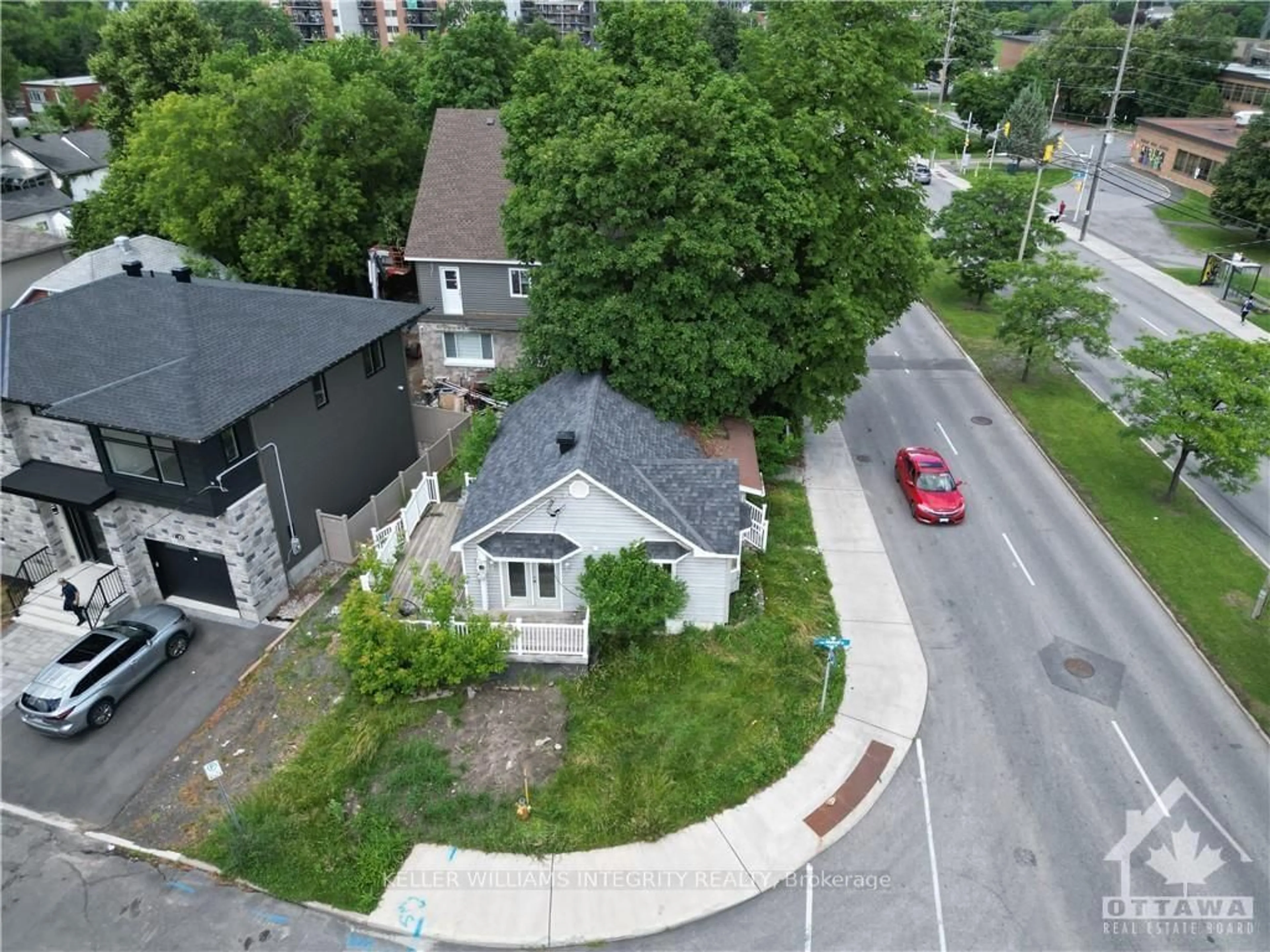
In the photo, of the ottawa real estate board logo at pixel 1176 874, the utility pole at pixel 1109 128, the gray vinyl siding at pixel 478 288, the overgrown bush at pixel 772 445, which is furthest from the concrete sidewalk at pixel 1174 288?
the gray vinyl siding at pixel 478 288

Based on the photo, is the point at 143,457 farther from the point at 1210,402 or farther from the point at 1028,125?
the point at 1028,125

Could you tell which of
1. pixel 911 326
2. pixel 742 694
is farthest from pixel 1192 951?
pixel 911 326

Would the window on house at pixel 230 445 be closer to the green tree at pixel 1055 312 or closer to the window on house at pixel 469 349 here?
the window on house at pixel 469 349

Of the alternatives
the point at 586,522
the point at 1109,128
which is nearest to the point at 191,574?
the point at 586,522

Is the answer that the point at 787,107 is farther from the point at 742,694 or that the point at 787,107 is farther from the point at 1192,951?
the point at 1192,951

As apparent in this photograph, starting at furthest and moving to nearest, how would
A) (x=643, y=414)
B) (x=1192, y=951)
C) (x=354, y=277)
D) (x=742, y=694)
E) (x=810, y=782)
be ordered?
(x=354, y=277), (x=643, y=414), (x=742, y=694), (x=810, y=782), (x=1192, y=951)
